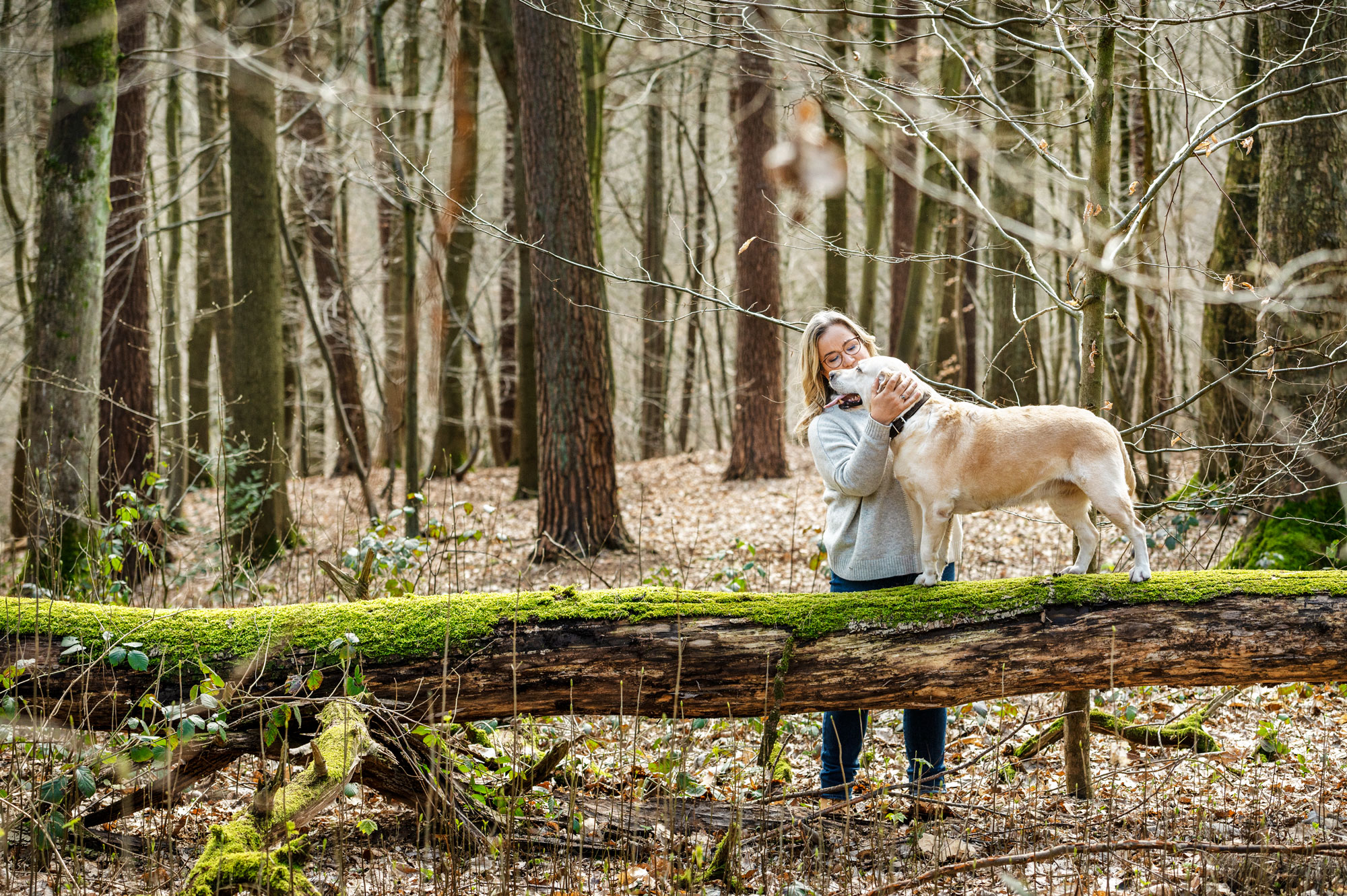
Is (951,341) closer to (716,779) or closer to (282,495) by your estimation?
Answer: (282,495)

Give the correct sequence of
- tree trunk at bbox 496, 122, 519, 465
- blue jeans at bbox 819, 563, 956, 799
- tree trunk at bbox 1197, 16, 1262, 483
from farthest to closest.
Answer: tree trunk at bbox 496, 122, 519, 465
tree trunk at bbox 1197, 16, 1262, 483
blue jeans at bbox 819, 563, 956, 799

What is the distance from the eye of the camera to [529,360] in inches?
495

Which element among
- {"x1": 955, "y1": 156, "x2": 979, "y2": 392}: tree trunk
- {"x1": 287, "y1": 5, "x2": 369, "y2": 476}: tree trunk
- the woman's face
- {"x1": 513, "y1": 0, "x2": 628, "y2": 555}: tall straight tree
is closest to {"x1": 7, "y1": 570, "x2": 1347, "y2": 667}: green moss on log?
the woman's face

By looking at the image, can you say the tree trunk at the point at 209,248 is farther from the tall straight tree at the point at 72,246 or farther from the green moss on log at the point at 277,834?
the green moss on log at the point at 277,834

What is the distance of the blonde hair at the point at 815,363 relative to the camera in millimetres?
4082

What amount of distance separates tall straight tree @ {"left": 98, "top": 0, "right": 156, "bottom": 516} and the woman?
8.18 m

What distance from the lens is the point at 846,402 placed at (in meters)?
4.12

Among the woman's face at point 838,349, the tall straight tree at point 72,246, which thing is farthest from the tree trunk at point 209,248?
the woman's face at point 838,349

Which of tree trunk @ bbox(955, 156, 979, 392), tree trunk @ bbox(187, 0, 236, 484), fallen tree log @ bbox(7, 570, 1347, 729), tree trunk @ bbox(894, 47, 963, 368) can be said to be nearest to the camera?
fallen tree log @ bbox(7, 570, 1347, 729)

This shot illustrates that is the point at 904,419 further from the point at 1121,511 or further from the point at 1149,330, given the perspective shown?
the point at 1149,330

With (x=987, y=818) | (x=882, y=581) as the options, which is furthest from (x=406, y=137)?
(x=987, y=818)

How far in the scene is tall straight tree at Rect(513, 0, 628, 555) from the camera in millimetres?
9172

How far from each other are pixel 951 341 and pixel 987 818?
54.4ft

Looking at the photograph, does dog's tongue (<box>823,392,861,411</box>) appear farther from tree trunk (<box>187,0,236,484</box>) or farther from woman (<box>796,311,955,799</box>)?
tree trunk (<box>187,0,236,484</box>)
